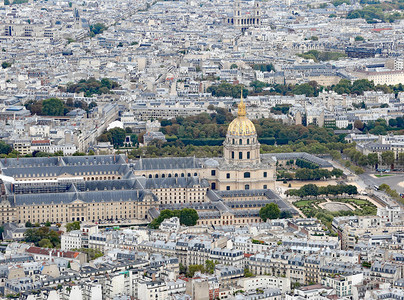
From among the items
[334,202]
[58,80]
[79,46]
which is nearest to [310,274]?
[334,202]

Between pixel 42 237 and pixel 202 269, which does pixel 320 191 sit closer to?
pixel 42 237

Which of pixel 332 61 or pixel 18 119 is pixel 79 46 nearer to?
pixel 332 61

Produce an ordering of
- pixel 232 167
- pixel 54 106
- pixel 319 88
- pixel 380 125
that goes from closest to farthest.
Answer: pixel 232 167 → pixel 380 125 → pixel 54 106 → pixel 319 88

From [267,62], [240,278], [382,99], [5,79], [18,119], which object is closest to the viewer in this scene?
[240,278]

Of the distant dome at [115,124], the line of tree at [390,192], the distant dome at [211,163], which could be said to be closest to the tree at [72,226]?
the distant dome at [211,163]

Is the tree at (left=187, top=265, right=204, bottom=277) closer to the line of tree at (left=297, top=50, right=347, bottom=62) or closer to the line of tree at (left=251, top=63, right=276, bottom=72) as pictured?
the line of tree at (left=251, top=63, right=276, bottom=72)

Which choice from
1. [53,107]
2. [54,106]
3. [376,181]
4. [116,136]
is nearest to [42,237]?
[376,181]

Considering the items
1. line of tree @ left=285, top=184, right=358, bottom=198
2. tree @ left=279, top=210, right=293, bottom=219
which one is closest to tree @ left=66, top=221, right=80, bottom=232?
tree @ left=279, top=210, right=293, bottom=219
